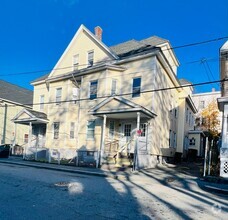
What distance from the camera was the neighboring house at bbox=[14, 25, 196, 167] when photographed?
18.3 m

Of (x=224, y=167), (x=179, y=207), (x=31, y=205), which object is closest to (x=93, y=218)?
(x=31, y=205)

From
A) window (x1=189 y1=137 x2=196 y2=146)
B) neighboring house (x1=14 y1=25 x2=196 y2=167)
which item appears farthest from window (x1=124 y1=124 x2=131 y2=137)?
window (x1=189 y1=137 x2=196 y2=146)

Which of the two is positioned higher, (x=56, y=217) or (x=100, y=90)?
(x=100, y=90)

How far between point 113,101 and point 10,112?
2061 centimetres

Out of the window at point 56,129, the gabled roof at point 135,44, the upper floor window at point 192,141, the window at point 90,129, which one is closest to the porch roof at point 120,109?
the window at point 90,129

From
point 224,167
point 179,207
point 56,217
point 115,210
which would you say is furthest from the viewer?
point 224,167

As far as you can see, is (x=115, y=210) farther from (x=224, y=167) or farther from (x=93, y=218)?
(x=224, y=167)

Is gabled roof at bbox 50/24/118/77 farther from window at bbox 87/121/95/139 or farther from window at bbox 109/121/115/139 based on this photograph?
window at bbox 87/121/95/139

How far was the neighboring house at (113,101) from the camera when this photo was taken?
18266mm

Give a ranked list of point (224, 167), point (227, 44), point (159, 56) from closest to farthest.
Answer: point (224, 167), point (227, 44), point (159, 56)

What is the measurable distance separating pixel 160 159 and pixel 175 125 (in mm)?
6406

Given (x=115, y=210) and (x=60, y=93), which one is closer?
(x=115, y=210)

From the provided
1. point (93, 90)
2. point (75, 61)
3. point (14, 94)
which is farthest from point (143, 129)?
point (14, 94)

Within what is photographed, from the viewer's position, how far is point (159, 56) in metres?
18.6
